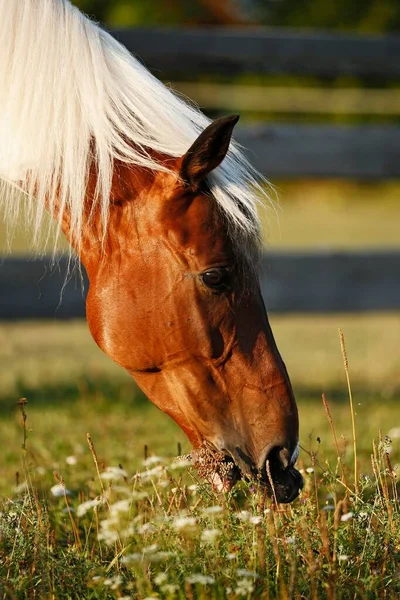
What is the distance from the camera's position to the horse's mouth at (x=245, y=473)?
228 centimetres

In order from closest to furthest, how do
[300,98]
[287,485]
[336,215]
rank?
1. [287,485]
2. [300,98]
3. [336,215]

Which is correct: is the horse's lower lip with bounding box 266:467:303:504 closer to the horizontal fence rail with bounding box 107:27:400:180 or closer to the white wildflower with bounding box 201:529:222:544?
the white wildflower with bounding box 201:529:222:544

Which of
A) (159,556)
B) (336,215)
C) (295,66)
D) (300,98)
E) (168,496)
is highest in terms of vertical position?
(300,98)

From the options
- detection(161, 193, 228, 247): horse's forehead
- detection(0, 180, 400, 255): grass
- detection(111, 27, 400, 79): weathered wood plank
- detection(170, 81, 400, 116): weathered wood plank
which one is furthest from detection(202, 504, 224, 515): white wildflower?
detection(170, 81, 400, 116): weathered wood plank

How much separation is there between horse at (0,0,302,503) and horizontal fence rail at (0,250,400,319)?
235cm

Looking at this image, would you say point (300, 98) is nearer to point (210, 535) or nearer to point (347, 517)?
point (347, 517)

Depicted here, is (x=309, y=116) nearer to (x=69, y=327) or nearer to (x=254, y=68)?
(x=69, y=327)

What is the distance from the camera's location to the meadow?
204cm

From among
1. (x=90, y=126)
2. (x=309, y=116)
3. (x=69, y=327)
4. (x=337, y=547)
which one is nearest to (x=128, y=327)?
(x=90, y=126)

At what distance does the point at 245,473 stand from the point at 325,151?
331cm

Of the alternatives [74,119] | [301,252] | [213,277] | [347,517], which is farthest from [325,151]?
[347,517]

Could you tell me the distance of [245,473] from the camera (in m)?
2.28

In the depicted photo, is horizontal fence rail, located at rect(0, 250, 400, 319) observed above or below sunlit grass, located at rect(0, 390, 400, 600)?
above

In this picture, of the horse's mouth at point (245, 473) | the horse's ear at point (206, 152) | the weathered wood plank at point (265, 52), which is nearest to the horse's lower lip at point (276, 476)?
the horse's mouth at point (245, 473)
